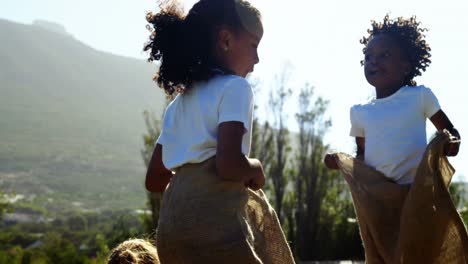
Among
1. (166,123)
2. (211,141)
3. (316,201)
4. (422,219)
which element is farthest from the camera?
(316,201)

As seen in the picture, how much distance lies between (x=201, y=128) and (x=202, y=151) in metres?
0.08

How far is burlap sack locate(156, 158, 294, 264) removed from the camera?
6.82 ft

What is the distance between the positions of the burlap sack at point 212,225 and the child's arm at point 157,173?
0.93ft

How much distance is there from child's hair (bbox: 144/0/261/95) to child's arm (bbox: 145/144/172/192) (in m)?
0.27

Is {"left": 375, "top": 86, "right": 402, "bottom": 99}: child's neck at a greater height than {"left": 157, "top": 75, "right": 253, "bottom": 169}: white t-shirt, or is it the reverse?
{"left": 375, "top": 86, "right": 402, "bottom": 99}: child's neck

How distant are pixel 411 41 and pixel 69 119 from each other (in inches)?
3975

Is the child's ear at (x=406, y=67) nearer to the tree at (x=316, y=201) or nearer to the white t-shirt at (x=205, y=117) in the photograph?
the white t-shirt at (x=205, y=117)

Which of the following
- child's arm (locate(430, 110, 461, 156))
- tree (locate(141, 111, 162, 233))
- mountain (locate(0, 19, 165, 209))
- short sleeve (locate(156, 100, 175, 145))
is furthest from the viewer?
mountain (locate(0, 19, 165, 209))

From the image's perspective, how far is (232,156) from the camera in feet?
6.72

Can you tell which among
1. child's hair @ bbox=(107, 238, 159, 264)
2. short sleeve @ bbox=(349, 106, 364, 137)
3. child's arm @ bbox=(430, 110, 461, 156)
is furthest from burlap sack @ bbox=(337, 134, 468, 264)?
child's hair @ bbox=(107, 238, 159, 264)

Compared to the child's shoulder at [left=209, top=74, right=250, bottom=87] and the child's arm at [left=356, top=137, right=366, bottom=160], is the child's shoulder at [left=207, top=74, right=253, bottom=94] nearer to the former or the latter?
the child's shoulder at [left=209, top=74, right=250, bottom=87]

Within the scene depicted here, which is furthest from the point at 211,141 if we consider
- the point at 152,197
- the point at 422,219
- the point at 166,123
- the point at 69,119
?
the point at 69,119

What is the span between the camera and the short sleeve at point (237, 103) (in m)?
2.10

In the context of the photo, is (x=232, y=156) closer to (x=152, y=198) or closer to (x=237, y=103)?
(x=237, y=103)
